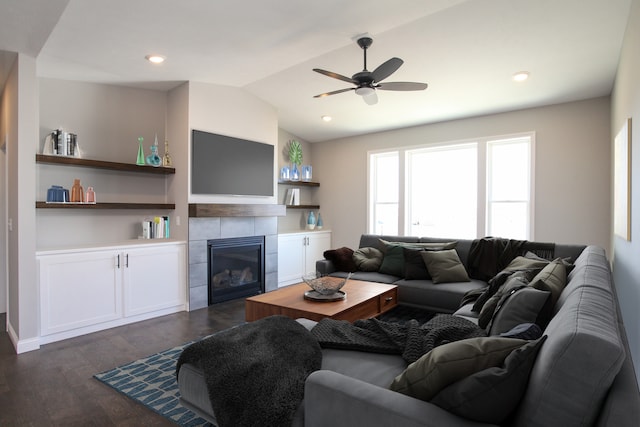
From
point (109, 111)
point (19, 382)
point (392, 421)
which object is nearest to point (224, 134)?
point (109, 111)

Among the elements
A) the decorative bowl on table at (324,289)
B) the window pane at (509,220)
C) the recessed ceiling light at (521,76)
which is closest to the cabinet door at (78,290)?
the decorative bowl on table at (324,289)

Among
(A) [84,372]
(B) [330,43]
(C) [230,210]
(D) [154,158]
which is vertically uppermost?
(B) [330,43]

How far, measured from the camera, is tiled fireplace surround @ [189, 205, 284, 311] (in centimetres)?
427

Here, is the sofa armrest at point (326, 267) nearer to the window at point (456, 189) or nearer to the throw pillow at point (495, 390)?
the window at point (456, 189)

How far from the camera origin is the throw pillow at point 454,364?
3.69 feet

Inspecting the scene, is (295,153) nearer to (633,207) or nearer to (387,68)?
(387,68)

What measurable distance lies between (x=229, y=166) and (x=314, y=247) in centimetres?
232

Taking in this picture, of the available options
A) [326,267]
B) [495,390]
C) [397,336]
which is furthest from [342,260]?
[495,390]

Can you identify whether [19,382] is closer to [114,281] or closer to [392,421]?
[114,281]

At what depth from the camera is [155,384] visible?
2.44 m

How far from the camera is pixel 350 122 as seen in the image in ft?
18.9

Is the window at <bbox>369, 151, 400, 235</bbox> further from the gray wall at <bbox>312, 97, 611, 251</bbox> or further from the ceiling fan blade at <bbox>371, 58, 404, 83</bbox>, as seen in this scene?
the ceiling fan blade at <bbox>371, 58, 404, 83</bbox>

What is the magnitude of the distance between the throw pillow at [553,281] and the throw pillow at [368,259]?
2.37 metres

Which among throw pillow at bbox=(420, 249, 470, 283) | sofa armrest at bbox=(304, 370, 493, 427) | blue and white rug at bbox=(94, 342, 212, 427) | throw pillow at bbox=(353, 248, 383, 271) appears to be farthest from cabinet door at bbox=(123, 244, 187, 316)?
sofa armrest at bbox=(304, 370, 493, 427)
